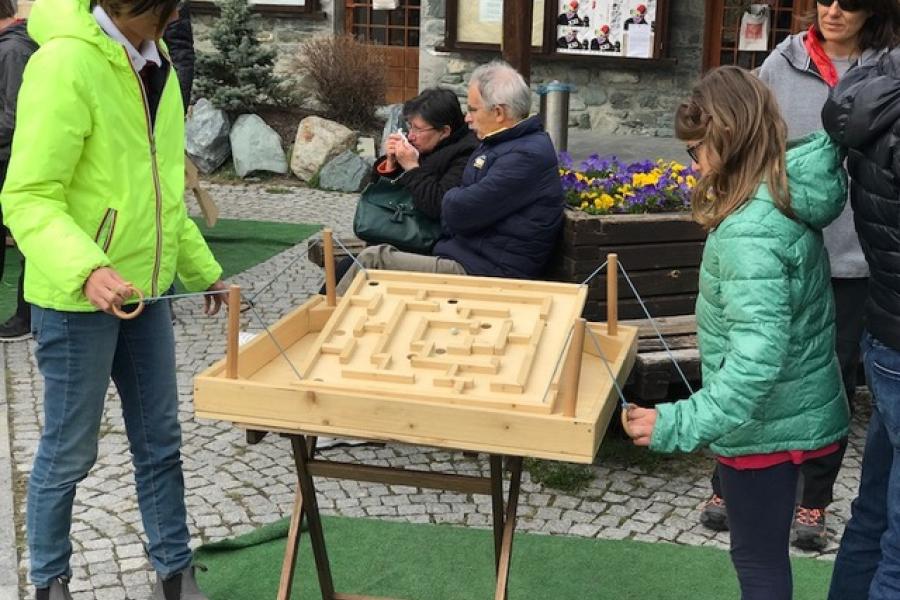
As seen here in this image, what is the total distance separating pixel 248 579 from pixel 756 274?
2089 mm

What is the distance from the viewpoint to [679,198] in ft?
17.7

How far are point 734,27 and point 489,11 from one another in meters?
2.74

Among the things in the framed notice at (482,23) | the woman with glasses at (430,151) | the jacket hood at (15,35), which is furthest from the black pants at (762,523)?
the framed notice at (482,23)

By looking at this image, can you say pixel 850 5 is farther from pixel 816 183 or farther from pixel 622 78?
pixel 622 78

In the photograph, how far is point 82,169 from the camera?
3.20 meters

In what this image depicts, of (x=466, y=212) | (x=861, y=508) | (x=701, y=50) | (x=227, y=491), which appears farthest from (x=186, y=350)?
(x=701, y=50)

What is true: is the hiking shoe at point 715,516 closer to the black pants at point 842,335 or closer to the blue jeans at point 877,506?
the black pants at point 842,335

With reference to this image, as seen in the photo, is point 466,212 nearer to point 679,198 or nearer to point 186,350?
point 679,198

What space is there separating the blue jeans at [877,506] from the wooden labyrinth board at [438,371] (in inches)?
25.3

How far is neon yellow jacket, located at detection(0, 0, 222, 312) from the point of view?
3082 mm

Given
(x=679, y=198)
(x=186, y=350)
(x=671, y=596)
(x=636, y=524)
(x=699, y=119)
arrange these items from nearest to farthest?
(x=699, y=119), (x=671, y=596), (x=636, y=524), (x=679, y=198), (x=186, y=350)

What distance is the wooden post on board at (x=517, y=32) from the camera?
8258 mm

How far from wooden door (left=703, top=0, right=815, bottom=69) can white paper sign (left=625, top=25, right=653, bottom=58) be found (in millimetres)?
654

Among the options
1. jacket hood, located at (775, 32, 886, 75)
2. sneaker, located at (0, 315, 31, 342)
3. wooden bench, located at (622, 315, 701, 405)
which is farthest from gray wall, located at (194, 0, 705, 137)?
jacket hood, located at (775, 32, 886, 75)
